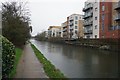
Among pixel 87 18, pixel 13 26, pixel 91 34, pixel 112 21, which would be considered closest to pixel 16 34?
pixel 13 26

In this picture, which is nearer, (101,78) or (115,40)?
(101,78)

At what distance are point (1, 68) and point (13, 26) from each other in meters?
26.0

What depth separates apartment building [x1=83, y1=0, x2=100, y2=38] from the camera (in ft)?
206

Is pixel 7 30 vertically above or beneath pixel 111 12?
beneath

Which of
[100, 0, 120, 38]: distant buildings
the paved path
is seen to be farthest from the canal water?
[100, 0, 120, 38]: distant buildings

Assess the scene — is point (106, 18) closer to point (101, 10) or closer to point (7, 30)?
point (101, 10)

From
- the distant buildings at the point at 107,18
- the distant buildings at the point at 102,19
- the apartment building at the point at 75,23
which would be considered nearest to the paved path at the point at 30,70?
the distant buildings at the point at 102,19

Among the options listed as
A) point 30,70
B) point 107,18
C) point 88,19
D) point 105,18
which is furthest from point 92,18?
point 30,70

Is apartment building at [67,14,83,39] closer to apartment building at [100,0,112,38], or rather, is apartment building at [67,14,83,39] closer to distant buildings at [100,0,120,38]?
distant buildings at [100,0,120,38]

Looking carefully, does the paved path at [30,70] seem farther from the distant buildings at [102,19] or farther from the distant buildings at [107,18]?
the distant buildings at [107,18]

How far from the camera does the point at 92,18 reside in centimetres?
6719

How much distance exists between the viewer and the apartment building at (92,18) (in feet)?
206

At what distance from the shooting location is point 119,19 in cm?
4709

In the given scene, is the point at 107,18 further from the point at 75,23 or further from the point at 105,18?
the point at 75,23
